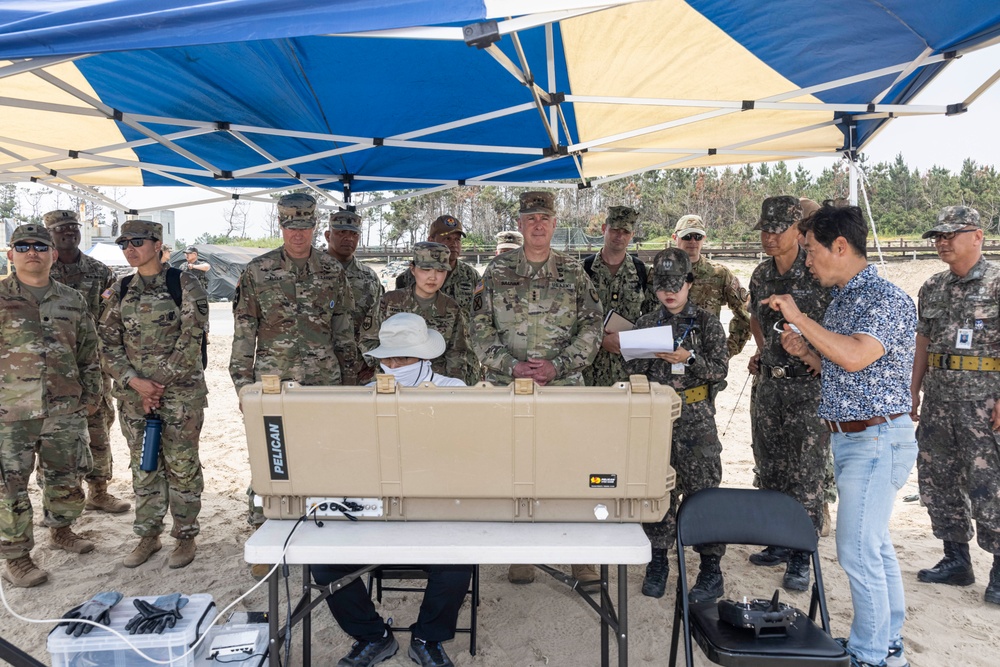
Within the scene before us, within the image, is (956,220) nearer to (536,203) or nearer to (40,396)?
(536,203)

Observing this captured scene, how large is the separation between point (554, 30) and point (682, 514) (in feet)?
8.14

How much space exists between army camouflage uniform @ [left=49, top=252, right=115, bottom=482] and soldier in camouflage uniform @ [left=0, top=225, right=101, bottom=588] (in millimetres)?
639

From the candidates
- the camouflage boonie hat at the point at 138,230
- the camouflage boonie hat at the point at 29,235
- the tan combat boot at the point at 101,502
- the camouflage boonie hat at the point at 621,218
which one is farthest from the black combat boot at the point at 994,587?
the camouflage boonie hat at the point at 29,235

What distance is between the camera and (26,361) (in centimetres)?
379

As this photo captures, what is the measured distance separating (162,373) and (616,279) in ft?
9.06

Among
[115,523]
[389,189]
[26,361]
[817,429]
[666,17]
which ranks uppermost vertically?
[666,17]

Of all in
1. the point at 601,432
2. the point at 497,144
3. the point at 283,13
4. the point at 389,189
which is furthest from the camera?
the point at 389,189

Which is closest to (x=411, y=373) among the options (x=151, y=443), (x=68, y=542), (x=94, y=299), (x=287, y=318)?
(x=287, y=318)

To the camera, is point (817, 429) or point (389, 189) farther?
point (389, 189)

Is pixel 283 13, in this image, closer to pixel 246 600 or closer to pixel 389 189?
pixel 246 600

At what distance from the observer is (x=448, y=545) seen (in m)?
2.05

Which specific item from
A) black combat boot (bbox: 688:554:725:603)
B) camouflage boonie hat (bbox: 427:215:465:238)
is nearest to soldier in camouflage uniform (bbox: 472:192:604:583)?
black combat boot (bbox: 688:554:725:603)

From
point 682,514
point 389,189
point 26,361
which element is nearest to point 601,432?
point 682,514

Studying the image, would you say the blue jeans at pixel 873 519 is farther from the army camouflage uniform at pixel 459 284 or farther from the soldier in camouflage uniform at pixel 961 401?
the army camouflage uniform at pixel 459 284
